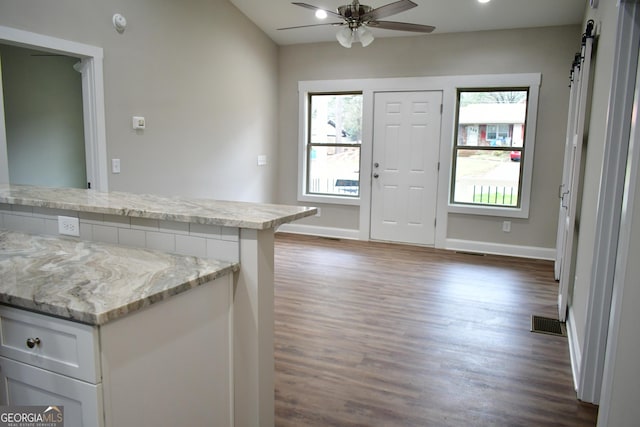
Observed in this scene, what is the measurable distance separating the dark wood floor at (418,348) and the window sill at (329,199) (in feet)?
4.66

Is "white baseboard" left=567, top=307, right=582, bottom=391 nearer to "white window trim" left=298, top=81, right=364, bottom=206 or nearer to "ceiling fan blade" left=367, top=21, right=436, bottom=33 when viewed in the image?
"ceiling fan blade" left=367, top=21, right=436, bottom=33

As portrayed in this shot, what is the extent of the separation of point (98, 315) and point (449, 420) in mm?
1735

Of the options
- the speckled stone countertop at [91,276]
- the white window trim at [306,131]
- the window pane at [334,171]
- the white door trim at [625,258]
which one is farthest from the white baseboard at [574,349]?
the window pane at [334,171]

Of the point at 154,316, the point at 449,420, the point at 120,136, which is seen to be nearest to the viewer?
the point at 154,316

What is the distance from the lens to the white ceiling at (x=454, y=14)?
4.65 m

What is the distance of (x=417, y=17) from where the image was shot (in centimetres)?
507

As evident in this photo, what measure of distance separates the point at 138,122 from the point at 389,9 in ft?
7.71

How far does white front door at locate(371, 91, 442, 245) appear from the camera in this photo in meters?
→ 5.65

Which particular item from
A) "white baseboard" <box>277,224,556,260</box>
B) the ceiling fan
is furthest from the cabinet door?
"white baseboard" <box>277,224,556,260</box>

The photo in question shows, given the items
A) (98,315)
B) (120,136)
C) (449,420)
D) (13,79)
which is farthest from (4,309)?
(13,79)

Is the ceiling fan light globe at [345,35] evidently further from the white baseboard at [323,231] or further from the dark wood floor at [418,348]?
the white baseboard at [323,231]

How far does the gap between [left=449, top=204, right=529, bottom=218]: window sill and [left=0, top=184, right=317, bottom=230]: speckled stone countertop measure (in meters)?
4.18

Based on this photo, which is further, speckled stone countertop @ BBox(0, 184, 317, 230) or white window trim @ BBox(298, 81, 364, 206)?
white window trim @ BBox(298, 81, 364, 206)

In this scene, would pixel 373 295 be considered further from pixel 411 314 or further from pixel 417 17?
pixel 417 17
